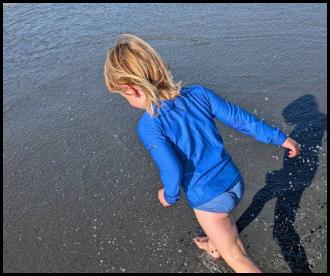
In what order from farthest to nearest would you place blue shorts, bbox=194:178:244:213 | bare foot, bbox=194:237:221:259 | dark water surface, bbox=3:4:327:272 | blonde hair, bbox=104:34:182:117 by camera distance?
1. dark water surface, bbox=3:4:327:272
2. bare foot, bbox=194:237:221:259
3. blue shorts, bbox=194:178:244:213
4. blonde hair, bbox=104:34:182:117

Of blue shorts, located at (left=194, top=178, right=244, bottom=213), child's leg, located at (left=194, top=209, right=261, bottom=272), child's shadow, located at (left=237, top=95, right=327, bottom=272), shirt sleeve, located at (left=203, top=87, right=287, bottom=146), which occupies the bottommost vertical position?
child's shadow, located at (left=237, top=95, right=327, bottom=272)

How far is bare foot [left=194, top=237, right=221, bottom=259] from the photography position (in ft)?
10.1

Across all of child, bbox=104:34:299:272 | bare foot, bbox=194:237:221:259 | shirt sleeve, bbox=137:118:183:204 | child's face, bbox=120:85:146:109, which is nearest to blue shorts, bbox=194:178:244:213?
child, bbox=104:34:299:272

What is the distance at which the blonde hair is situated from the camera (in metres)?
Answer: 2.38

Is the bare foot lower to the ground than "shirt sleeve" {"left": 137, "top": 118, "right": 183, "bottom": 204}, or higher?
lower

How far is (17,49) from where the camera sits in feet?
20.3

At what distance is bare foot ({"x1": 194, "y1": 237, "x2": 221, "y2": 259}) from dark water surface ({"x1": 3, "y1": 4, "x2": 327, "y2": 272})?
0.17 feet

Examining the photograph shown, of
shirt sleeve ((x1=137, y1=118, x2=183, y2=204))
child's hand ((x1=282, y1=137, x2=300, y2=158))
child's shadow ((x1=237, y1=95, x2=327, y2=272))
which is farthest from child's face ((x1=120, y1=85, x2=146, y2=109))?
child's shadow ((x1=237, y1=95, x2=327, y2=272))

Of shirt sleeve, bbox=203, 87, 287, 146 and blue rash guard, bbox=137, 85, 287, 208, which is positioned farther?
shirt sleeve, bbox=203, 87, 287, 146

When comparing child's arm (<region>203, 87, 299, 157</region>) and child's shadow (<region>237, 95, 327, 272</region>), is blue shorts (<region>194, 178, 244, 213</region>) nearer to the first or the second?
child's arm (<region>203, 87, 299, 157</region>)

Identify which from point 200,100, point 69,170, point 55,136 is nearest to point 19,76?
point 55,136

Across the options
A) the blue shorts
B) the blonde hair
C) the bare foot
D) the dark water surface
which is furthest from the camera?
the dark water surface

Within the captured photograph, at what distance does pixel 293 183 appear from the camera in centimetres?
367

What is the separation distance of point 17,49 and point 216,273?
4.73m
